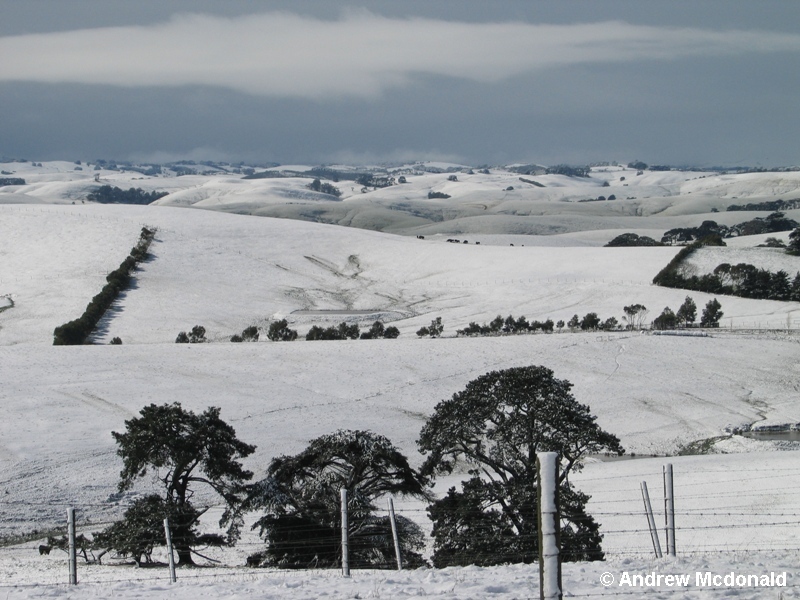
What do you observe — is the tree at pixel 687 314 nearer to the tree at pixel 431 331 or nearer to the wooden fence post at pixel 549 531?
the tree at pixel 431 331

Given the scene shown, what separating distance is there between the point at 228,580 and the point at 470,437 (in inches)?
→ 323

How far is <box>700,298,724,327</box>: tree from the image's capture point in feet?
221

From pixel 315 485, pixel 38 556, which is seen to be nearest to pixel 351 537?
pixel 315 485

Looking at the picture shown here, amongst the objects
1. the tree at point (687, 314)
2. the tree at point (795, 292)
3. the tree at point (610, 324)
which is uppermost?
the tree at point (795, 292)

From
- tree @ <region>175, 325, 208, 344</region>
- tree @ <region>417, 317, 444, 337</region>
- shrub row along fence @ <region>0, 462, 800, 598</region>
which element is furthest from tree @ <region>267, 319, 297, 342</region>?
shrub row along fence @ <region>0, 462, 800, 598</region>

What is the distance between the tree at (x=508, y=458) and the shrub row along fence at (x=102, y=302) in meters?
43.5

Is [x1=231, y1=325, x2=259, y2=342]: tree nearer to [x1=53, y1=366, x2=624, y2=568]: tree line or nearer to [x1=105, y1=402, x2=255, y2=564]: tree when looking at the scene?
[x1=53, y1=366, x2=624, y2=568]: tree line

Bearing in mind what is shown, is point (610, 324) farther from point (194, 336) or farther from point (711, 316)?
point (194, 336)

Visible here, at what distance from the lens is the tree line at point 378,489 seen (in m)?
18.5

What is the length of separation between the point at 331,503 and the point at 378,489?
126cm

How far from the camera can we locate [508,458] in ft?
67.2

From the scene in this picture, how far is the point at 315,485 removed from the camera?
65.7ft

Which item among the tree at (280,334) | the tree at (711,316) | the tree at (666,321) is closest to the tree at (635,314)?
the tree at (666,321)

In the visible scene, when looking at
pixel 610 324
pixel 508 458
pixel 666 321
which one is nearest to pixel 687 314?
pixel 666 321
